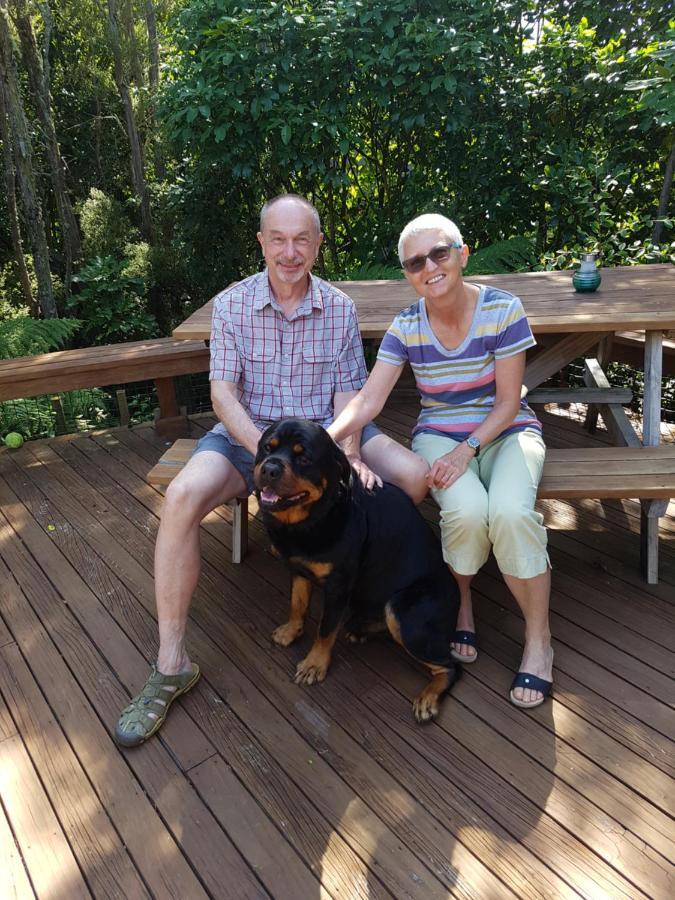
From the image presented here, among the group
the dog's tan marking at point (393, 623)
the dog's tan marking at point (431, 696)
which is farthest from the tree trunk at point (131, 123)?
the dog's tan marking at point (431, 696)

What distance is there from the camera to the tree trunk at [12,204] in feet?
24.0

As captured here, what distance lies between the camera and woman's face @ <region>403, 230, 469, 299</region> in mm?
2213

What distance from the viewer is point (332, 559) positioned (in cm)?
211

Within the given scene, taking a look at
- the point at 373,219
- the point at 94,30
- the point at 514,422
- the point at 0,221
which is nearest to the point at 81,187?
the point at 0,221

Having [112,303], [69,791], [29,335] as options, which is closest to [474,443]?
[69,791]

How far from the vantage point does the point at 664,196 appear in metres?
5.06

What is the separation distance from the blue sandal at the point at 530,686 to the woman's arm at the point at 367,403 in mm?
1049

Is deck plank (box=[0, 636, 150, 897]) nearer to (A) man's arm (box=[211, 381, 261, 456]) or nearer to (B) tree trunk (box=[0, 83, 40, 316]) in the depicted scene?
(A) man's arm (box=[211, 381, 261, 456])

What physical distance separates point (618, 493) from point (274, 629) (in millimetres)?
1451

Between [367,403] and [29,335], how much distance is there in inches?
150

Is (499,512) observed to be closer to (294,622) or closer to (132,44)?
(294,622)

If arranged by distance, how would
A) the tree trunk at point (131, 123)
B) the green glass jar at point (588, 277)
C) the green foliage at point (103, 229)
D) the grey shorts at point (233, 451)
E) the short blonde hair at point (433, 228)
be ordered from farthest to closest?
the tree trunk at point (131, 123)
the green foliage at point (103, 229)
the green glass jar at point (588, 277)
the grey shorts at point (233, 451)
the short blonde hair at point (433, 228)

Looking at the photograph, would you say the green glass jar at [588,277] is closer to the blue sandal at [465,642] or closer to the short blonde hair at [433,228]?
the short blonde hair at [433,228]

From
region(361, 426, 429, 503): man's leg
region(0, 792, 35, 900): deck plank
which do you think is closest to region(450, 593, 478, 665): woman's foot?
region(361, 426, 429, 503): man's leg
